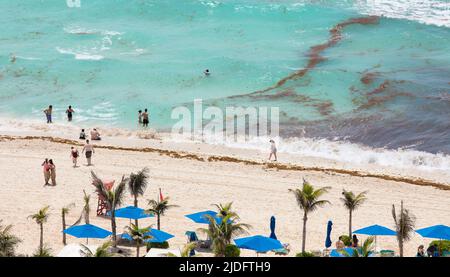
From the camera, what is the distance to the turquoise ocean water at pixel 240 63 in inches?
1620

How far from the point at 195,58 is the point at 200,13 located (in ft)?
41.6

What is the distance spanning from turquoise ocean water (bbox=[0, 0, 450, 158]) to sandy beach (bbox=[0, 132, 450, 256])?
5636 millimetres

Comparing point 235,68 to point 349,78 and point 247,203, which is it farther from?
point 247,203

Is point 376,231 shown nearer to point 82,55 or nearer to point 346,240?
point 346,240

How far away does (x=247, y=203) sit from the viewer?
1057 inches

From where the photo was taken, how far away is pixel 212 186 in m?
28.6

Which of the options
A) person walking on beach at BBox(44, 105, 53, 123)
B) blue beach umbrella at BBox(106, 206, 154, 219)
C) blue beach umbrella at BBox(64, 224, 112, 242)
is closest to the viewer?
blue beach umbrella at BBox(64, 224, 112, 242)

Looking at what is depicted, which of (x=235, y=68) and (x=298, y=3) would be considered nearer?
(x=235, y=68)

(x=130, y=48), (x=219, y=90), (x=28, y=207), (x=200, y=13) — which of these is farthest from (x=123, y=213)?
(x=200, y=13)

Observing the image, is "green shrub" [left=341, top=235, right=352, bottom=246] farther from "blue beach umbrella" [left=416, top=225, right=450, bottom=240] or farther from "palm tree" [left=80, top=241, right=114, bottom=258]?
"palm tree" [left=80, top=241, right=114, bottom=258]

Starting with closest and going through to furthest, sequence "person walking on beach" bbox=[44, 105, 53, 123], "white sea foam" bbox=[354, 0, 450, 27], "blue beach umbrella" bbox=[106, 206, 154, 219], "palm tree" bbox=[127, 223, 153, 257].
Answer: "palm tree" bbox=[127, 223, 153, 257] < "blue beach umbrella" bbox=[106, 206, 154, 219] < "person walking on beach" bbox=[44, 105, 53, 123] < "white sea foam" bbox=[354, 0, 450, 27]

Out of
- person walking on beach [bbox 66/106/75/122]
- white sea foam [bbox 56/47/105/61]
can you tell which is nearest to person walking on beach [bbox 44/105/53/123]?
person walking on beach [bbox 66/106/75/122]

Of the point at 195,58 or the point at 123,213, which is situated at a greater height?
the point at 195,58

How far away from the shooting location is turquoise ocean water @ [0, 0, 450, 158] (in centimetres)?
4116
